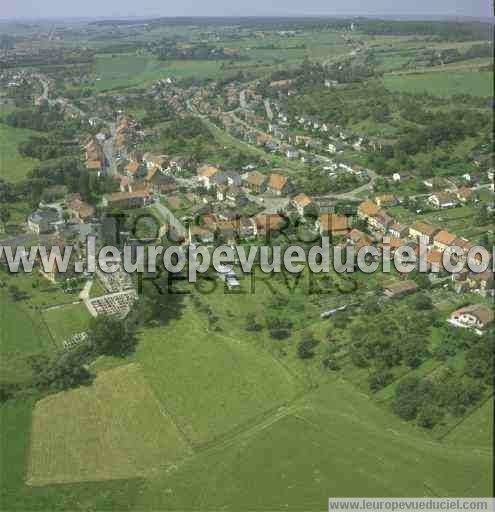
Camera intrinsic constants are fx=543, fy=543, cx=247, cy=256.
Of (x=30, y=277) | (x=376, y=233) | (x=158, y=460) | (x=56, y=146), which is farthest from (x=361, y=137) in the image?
(x=158, y=460)

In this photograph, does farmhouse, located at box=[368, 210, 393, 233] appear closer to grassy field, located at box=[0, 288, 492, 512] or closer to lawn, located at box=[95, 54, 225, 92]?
grassy field, located at box=[0, 288, 492, 512]

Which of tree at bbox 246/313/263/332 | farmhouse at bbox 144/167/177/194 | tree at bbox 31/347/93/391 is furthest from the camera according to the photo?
farmhouse at bbox 144/167/177/194

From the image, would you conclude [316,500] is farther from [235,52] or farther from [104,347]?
[235,52]

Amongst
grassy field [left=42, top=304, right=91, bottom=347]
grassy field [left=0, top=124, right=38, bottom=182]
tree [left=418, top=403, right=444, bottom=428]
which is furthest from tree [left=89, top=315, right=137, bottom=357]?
grassy field [left=0, top=124, right=38, bottom=182]

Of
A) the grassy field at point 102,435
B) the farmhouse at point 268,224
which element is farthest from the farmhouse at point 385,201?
the grassy field at point 102,435

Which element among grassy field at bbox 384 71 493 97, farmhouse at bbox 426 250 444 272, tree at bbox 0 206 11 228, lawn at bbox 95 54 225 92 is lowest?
farmhouse at bbox 426 250 444 272

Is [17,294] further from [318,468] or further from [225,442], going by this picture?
[318,468]
